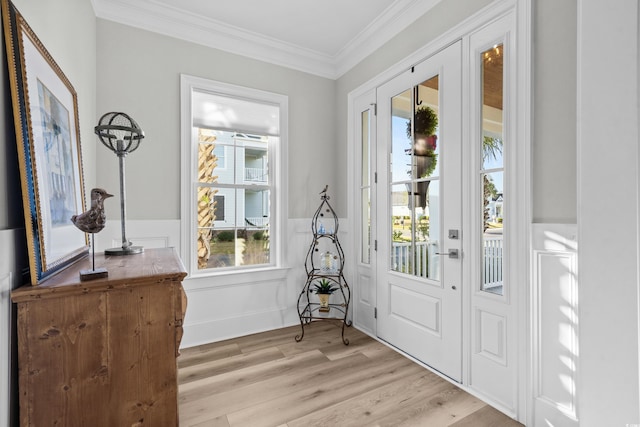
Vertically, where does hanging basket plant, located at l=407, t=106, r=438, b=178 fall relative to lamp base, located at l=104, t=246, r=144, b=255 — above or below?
above

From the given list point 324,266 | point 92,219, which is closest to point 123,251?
point 92,219

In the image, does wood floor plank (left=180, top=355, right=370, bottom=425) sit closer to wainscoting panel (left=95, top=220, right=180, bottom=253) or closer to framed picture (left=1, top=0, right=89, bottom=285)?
framed picture (left=1, top=0, right=89, bottom=285)

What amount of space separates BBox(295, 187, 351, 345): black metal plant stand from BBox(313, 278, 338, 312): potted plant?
0.9 inches

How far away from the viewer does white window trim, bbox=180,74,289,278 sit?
2737 mm

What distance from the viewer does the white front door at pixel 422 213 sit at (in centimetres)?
217

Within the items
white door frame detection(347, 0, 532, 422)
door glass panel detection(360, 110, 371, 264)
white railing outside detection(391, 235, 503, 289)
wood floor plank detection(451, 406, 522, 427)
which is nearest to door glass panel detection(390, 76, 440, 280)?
white railing outside detection(391, 235, 503, 289)

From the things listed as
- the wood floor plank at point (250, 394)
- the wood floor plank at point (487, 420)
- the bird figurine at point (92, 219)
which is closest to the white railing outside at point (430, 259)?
the wood floor plank at point (487, 420)

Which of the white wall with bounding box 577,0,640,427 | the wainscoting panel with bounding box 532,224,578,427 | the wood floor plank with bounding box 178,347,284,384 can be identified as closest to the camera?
the white wall with bounding box 577,0,640,427

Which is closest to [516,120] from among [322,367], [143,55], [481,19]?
[481,19]

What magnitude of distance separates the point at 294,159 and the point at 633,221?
2.60 m

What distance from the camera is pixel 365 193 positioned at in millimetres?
3125

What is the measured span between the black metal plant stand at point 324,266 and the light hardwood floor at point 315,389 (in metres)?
0.51

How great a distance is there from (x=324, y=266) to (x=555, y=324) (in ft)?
6.23

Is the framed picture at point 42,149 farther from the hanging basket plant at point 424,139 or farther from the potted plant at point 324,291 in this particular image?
the hanging basket plant at point 424,139
